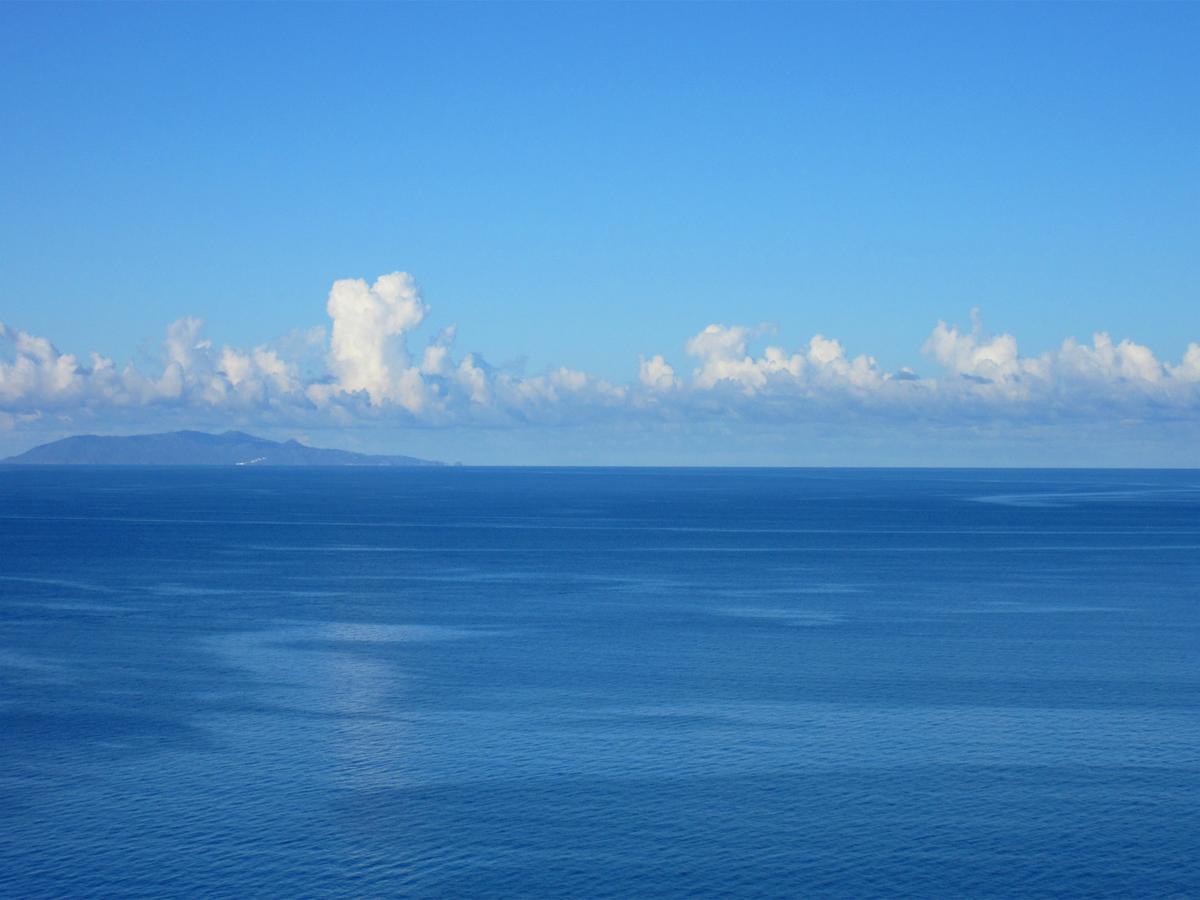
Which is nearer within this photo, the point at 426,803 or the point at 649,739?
the point at 426,803

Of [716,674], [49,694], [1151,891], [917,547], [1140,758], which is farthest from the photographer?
[917,547]

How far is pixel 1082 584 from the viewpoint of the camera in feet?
424

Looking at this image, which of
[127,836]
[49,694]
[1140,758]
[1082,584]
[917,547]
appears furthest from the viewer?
[917,547]

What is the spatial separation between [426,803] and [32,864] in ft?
51.6

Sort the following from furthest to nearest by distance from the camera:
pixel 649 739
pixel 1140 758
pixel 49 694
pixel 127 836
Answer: pixel 49 694
pixel 649 739
pixel 1140 758
pixel 127 836

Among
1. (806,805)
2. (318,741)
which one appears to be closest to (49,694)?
(318,741)

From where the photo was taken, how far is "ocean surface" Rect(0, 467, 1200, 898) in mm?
49125

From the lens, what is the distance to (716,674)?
268 feet

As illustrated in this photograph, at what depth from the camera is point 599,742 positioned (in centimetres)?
6500

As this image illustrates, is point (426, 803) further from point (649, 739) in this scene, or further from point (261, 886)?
point (649, 739)

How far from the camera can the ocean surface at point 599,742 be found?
1934 inches

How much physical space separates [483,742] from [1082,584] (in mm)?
84332

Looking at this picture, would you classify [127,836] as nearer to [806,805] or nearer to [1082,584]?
[806,805]

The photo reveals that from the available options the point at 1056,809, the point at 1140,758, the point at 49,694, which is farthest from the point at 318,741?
the point at 1140,758
